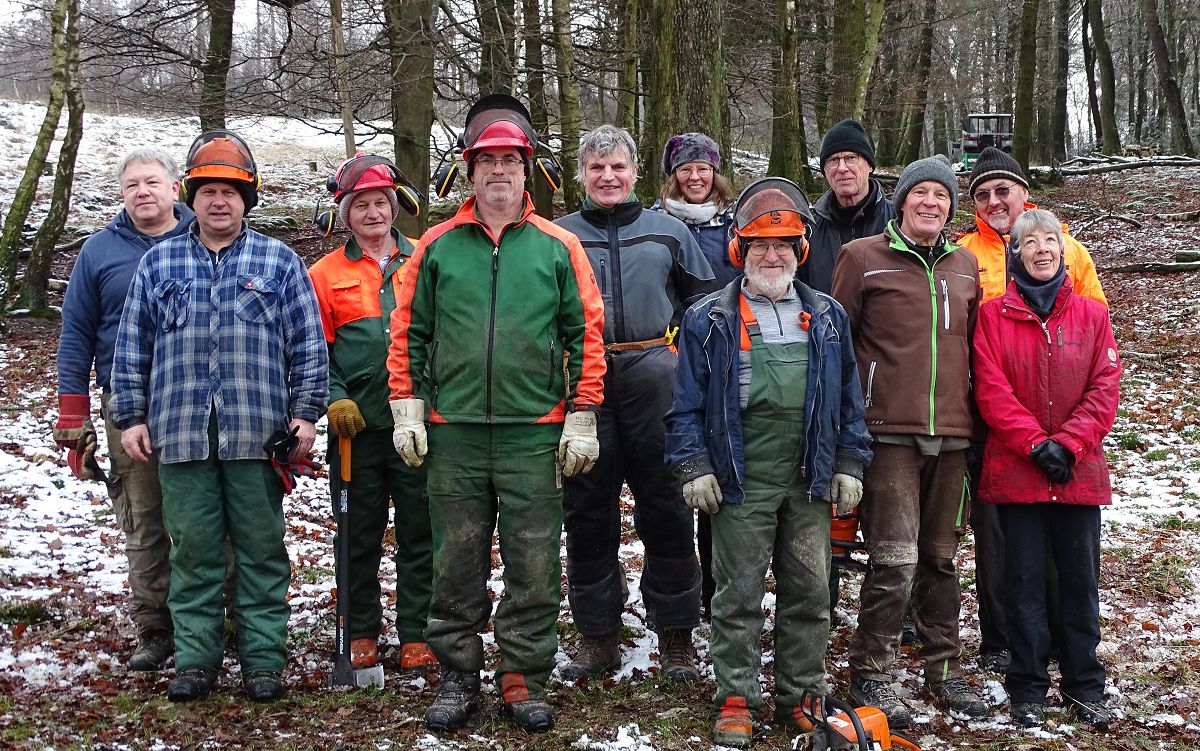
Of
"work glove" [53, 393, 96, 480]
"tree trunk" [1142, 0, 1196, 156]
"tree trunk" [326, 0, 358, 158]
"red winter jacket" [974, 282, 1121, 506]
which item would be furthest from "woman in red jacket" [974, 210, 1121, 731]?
"tree trunk" [1142, 0, 1196, 156]

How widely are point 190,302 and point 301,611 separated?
2.04 metres

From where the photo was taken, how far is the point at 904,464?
4301 mm

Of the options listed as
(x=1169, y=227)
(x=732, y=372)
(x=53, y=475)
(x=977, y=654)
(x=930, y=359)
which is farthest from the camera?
(x=1169, y=227)

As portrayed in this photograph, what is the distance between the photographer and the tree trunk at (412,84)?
1098cm

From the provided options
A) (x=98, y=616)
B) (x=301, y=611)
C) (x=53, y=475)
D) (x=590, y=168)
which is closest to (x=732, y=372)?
(x=590, y=168)

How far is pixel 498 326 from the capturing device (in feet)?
13.4

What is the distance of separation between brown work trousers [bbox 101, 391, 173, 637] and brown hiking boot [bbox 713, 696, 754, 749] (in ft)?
8.99

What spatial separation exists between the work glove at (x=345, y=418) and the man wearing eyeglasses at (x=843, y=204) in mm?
2368

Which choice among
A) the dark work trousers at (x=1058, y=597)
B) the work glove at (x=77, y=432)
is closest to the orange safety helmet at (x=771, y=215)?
the dark work trousers at (x=1058, y=597)

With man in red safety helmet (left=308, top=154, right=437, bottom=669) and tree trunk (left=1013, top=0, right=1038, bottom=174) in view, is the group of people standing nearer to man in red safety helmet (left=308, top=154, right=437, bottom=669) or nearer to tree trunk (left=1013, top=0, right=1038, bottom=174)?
man in red safety helmet (left=308, top=154, right=437, bottom=669)

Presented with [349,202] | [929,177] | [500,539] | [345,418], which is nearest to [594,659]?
[500,539]

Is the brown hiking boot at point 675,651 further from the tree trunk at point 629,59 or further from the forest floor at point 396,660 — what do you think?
the tree trunk at point 629,59

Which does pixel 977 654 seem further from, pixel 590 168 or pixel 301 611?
pixel 301 611

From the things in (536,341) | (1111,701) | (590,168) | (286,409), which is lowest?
(1111,701)
